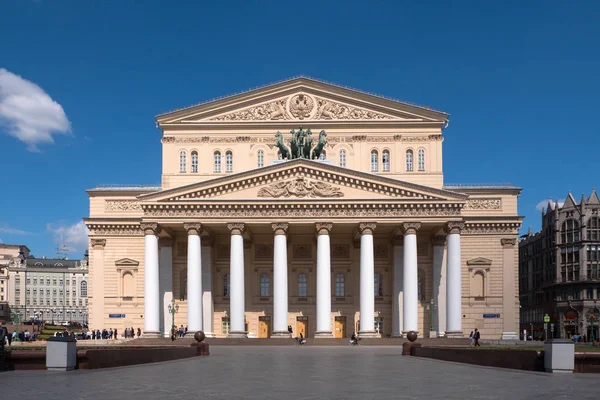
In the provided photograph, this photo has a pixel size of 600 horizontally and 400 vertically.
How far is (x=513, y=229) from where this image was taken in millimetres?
69938

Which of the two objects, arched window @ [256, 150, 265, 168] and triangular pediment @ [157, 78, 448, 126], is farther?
arched window @ [256, 150, 265, 168]

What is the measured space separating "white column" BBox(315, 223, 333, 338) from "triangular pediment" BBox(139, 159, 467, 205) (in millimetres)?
2710

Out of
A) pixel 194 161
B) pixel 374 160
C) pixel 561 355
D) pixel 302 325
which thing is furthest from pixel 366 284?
pixel 561 355

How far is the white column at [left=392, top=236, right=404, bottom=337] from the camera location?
218 ft

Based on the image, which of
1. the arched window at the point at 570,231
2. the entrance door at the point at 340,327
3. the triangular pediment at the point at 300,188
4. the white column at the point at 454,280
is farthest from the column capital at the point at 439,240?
the arched window at the point at 570,231

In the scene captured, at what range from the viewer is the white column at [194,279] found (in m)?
61.6

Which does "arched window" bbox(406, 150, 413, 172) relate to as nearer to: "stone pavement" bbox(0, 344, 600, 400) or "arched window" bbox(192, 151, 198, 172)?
"arched window" bbox(192, 151, 198, 172)

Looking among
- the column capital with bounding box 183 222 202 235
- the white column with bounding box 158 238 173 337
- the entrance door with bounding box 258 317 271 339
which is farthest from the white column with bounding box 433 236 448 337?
the white column with bounding box 158 238 173 337

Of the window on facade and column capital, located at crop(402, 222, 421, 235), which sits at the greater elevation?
column capital, located at crop(402, 222, 421, 235)

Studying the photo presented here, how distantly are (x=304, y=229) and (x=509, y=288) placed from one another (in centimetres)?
1941

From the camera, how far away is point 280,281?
61500 mm

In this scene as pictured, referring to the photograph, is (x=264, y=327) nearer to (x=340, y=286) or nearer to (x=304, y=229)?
(x=340, y=286)

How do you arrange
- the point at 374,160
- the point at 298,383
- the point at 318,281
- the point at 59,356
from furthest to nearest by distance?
the point at 374,160, the point at 318,281, the point at 59,356, the point at 298,383

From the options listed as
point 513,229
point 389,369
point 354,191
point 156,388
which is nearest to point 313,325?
point 354,191
